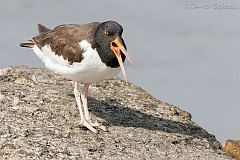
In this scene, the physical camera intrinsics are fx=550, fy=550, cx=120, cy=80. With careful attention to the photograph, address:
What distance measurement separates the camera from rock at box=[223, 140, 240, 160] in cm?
1171

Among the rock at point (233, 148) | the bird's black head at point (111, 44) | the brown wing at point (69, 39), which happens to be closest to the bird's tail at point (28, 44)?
the brown wing at point (69, 39)

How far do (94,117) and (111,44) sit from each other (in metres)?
2.21

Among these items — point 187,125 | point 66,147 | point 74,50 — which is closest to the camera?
point 66,147

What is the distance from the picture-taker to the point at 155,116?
41.8ft

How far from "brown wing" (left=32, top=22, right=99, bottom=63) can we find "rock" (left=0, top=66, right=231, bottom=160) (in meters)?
1.31

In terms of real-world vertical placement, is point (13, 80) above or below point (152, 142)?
above

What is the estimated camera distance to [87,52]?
9.90 m

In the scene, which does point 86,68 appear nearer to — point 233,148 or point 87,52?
point 87,52

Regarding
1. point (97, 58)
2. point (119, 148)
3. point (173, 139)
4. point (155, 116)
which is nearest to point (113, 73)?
point (97, 58)

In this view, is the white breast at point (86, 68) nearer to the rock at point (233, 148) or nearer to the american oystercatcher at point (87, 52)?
the american oystercatcher at point (87, 52)

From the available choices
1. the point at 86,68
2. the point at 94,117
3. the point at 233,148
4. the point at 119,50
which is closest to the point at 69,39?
the point at 86,68

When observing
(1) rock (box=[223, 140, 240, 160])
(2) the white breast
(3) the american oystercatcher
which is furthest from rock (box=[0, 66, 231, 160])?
(2) the white breast

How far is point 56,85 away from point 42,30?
5.68 feet

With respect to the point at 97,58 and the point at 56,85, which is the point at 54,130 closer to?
the point at 97,58
